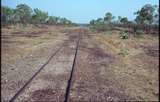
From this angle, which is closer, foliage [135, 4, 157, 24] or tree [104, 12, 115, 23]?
foliage [135, 4, 157, 24]

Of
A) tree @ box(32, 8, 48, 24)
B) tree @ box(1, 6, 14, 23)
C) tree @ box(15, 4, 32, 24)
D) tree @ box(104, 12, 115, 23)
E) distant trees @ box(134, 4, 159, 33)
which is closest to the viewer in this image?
distant trees @ box(134, 4, 159, 33)

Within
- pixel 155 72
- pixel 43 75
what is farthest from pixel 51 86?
pixel 155 72

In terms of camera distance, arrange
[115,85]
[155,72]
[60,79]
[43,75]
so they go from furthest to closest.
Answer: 1. [155,72]
2. [43,75]
3. [60,79]
4. [115,85]

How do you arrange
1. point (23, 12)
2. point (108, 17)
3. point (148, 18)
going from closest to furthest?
point (148, 18) < point (23, 12) < point (108, 17)

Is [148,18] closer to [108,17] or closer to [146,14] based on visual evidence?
[146,14]

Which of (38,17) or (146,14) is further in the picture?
(38,17)

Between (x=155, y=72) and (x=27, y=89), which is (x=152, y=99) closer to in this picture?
(x=27, y=89)

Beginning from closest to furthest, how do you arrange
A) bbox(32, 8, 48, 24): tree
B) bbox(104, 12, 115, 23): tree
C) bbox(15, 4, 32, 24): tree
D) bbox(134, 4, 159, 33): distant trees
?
bbox(134, 4, 159, 33): distant trees, bbox(15, 4, 32, 24): tree, bbox(32, 8, 48, 24): tree, bbox(104, 12, 115, 23): tree

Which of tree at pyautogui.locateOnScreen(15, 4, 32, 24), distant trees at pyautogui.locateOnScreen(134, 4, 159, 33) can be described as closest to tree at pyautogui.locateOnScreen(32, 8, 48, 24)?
tree at pyautogui.locateOnScreen(15, 4, 32, 24)

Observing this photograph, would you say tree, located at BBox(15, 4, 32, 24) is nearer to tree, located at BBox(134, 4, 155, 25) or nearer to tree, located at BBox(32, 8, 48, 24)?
tree, located at BBox(32, 8, 48, 24)

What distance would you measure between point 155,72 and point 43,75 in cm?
475

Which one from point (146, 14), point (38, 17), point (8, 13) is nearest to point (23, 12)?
point (8, 13)

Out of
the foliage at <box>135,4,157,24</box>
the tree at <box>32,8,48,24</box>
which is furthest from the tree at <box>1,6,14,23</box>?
the foliage at <box>135,4,157,24</box>

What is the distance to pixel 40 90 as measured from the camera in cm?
934
